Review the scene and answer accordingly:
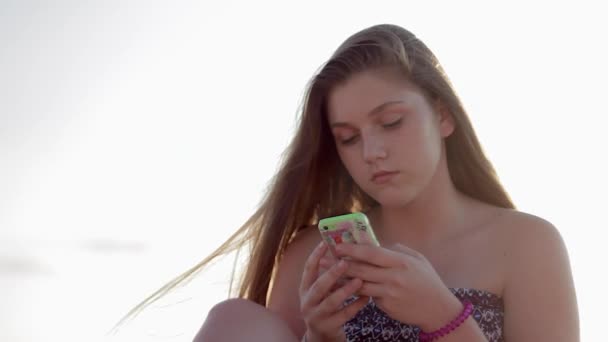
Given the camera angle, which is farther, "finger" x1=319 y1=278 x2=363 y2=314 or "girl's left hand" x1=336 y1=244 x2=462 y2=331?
"finger" x1=319 y1=278 x2=363 y2=314

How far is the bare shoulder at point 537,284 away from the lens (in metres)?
3.51

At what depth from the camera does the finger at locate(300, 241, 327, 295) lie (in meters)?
3.36

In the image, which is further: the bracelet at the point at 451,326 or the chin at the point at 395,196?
the chin at the point at 395,196

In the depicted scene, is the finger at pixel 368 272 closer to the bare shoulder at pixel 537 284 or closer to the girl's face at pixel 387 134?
the girl's face at pixel 387 134

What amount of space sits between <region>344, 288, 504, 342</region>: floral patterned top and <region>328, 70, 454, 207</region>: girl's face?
0.50 m

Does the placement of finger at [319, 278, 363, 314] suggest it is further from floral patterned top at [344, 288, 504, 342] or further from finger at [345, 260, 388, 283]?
floral patterned top at [344, 288, 504, 342]

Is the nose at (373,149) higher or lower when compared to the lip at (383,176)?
higher

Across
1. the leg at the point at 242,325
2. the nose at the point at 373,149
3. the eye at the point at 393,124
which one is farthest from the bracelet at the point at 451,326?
the eye at the point at 393,124

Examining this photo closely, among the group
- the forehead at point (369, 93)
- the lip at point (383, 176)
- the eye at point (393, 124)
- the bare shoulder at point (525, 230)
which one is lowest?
the bare shoulder at point (525, 230)

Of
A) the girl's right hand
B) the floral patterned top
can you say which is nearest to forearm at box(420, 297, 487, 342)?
Result: the girl's right hand

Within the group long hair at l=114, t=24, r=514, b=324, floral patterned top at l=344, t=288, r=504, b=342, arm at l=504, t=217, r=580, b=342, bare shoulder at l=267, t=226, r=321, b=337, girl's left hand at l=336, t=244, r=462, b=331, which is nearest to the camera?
girl's left hand at l=336, t=244, r=462, b=331

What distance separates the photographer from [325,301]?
334 cm

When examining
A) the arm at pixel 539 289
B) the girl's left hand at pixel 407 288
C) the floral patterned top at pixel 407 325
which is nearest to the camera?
the girl's left hand at pixel 407 288

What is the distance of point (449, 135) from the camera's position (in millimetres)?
4055
